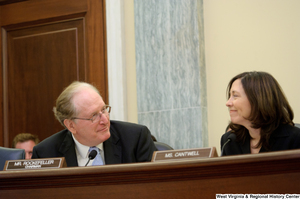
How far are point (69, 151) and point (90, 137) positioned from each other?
0.49 feet

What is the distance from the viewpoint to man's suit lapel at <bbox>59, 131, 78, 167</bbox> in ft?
7.33

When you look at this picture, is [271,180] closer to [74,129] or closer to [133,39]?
[74,129]

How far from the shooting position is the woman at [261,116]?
2123mm

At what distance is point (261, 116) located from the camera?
2148 mm

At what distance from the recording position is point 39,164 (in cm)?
158

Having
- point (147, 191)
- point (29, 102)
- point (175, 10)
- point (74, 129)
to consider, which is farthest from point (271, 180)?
point (29, 102)

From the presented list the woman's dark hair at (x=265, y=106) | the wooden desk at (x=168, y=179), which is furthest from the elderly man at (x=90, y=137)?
the wooden desk at (x=168, y=179)

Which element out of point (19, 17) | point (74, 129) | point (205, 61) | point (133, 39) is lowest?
point (74, 129)

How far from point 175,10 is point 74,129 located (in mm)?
1616

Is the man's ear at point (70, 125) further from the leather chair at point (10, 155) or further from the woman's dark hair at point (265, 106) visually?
the woman's dark hair at point (265, 106)

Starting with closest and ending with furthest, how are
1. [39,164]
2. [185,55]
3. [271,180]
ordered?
[271,180] → [39,164] → [185,55]

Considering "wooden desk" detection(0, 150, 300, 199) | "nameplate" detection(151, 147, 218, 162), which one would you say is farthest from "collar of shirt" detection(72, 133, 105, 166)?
A: "nameplate" detection(151, 147, 218, 162)

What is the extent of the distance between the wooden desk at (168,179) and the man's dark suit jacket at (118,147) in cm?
76

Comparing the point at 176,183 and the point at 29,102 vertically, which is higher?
the point at 29,102
